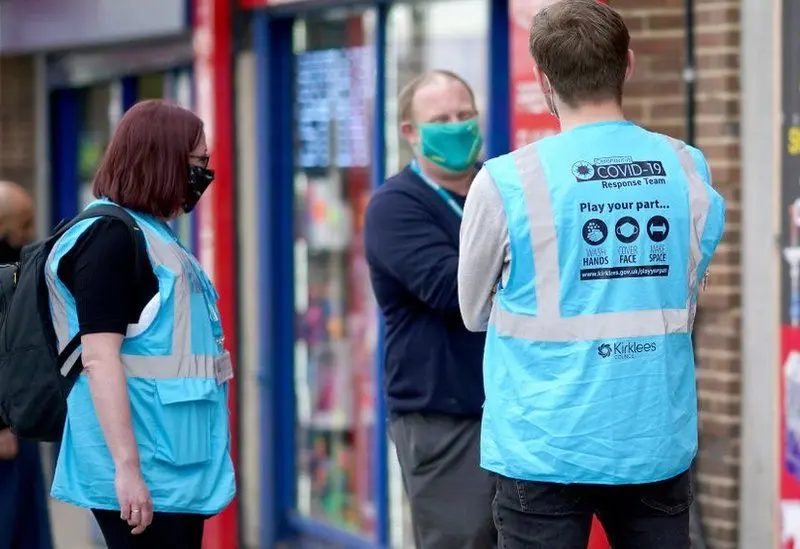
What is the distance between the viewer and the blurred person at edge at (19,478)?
498 cm

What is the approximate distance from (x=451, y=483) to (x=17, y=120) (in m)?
6.91

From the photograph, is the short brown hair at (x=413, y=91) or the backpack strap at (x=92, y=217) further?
the short brown hair at (x=413, y=91)

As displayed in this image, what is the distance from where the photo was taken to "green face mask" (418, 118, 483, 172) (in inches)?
164

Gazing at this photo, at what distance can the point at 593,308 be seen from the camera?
2838 millimetres

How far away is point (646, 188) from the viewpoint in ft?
9.41

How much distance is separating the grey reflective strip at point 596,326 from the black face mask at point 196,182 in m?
1.08

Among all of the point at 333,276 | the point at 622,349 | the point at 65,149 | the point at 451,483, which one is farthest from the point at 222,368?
the point at 65,149

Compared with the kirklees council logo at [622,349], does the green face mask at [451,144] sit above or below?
above

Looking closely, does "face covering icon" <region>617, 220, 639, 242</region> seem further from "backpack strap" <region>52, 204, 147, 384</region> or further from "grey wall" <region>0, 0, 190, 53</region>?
"grey wall" <region>0, 0, 190, 53</region>

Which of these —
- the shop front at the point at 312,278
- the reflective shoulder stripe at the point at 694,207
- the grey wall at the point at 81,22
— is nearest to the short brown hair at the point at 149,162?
the reflective shoulder stripe at the point at 694,207

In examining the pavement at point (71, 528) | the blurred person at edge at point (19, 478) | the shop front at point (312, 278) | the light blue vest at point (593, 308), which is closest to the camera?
the light blue vest at point (593, 308)

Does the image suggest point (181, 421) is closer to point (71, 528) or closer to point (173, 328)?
point (173, 328)

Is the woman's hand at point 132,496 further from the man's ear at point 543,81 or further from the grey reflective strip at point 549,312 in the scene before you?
the man's ear at point 543,81

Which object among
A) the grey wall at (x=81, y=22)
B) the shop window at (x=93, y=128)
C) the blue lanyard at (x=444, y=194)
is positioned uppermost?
the grey wall at (x=81, y=22)
